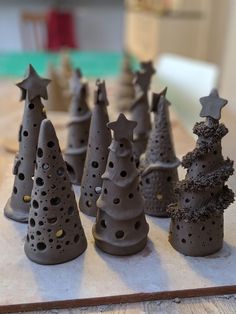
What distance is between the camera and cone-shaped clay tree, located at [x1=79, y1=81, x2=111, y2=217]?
745mm

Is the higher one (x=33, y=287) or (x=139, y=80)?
(x=139, y=80)

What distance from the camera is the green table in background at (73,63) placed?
7.03 ft

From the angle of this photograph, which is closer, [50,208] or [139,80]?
[50,208]

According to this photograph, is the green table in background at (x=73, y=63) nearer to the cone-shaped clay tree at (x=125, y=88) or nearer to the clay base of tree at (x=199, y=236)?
the cone-shaped clay tree at (x=125, y=88)

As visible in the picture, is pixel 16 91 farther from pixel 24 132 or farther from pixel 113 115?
pixel 24 132

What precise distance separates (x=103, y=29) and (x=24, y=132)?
3893 millimetres

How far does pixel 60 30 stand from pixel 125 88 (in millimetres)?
2667

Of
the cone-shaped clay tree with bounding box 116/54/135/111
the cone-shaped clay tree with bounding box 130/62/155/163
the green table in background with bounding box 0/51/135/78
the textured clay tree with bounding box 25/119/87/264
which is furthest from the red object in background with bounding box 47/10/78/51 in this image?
the textured clay tree with bounding box 25/119/87/264

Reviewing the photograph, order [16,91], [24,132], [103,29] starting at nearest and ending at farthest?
[24,132], [16,91], [103,29]

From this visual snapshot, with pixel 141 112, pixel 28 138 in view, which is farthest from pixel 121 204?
pixel 141 112

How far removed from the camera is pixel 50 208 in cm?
64

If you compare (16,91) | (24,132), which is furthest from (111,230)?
(16,91)

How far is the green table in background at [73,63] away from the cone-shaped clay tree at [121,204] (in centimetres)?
150

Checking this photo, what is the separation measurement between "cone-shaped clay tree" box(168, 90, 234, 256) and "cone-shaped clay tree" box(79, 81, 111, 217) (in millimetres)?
165
